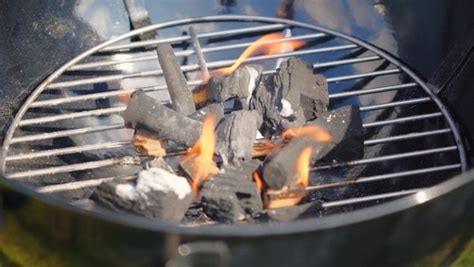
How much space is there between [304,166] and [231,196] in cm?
20

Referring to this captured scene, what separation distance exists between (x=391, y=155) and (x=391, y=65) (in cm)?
37

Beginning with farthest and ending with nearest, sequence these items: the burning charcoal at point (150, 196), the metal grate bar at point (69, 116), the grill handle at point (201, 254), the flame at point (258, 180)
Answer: the metal grate bar at point (69, 116) < the flame at point (258, 180) < the burning charcoal at point (150, 196) < the grill handle at point (201, 254)

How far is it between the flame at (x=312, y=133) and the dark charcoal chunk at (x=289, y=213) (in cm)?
18

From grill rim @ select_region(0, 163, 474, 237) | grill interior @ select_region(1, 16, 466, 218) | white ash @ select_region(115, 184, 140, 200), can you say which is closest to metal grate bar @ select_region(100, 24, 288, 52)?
grill interior @ select_region(1, 16, 466, 218)

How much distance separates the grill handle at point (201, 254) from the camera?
3.74ft

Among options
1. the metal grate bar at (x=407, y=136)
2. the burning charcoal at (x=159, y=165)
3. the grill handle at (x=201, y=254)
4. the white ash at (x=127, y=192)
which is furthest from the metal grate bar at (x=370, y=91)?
the grill handle at (x=201, y=254)

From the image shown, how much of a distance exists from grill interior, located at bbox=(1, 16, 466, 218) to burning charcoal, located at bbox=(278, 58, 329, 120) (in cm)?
8

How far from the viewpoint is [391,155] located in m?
1.72

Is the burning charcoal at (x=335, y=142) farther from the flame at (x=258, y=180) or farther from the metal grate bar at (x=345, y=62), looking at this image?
the metal grate bar at (x=345, y=62)

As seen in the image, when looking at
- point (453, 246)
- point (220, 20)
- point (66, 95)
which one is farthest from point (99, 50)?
point (453, 246)

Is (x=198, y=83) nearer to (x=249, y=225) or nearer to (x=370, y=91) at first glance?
(x=370, y=91)

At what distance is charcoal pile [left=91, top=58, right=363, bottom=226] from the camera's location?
145cm

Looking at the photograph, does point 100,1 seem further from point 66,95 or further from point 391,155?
point 391,155

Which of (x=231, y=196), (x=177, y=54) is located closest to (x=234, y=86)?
(x=177, y=54)
